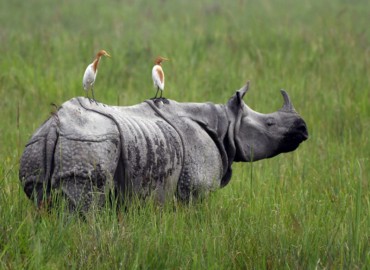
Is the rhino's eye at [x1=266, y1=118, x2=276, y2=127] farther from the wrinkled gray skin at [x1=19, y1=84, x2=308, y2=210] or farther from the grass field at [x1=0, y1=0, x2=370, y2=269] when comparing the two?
A: the grass field at [x1=0, y1=0, x2=370, y2=269]

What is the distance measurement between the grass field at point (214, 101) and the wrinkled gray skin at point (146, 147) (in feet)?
0.45

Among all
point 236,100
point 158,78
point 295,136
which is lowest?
point 295,136

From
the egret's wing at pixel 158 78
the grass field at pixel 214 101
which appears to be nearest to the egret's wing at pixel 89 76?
the egret's wing at pixel 158 78

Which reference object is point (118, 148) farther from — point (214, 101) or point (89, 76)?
point (214, 101)

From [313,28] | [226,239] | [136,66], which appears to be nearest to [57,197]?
[226,239]

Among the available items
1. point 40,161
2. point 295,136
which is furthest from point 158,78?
point 40,161

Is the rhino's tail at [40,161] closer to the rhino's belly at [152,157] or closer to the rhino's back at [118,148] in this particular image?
the rhino's back at [118,148]

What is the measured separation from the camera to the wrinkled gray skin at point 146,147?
13.3 feet

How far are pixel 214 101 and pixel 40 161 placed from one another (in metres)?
3.93

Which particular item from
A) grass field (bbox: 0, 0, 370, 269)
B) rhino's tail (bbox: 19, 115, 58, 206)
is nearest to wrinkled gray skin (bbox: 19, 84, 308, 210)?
rhino's tail (bbox: 19, 115, 58, 206)

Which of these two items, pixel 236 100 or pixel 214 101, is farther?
pixel 214 101

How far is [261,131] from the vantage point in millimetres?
5105

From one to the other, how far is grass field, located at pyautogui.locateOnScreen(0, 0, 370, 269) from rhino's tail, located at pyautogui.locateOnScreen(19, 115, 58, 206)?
4.8 inches

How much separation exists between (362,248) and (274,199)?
2.85ft
